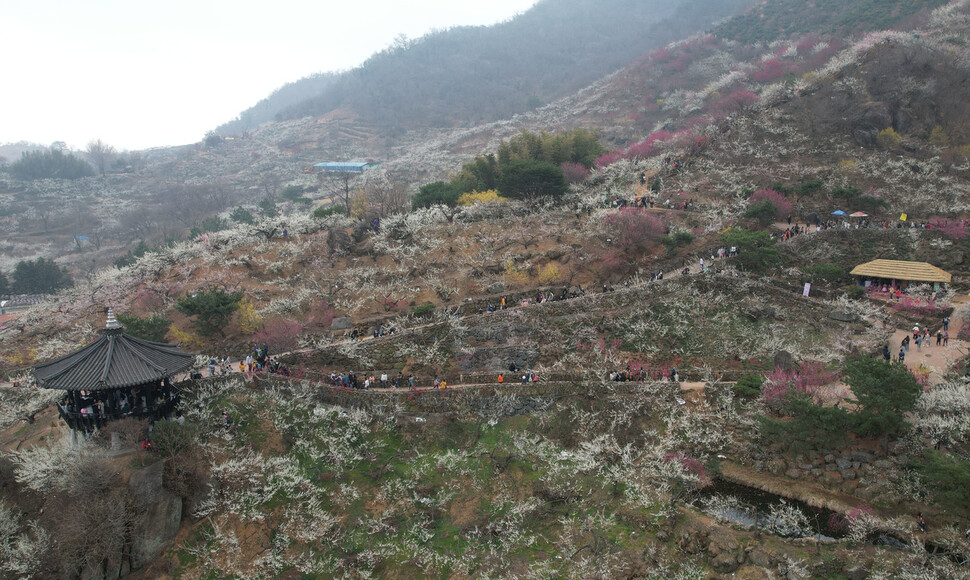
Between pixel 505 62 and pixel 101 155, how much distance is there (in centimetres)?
8127

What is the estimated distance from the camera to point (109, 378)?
18.9 metres

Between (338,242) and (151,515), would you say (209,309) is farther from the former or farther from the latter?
(151,515)

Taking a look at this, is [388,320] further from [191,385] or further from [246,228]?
[246,228]

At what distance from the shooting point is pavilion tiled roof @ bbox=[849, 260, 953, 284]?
94.8ft

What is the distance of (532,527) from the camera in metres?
19.0

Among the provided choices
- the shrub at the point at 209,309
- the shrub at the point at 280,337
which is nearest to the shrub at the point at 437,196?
the shrub at the point at 280,337

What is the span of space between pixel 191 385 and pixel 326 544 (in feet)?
31.3

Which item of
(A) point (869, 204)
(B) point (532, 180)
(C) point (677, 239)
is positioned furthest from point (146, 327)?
(A) point (869, 204)

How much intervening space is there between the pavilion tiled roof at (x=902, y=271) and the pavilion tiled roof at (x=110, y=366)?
33.3m

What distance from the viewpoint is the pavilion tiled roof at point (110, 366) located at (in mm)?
18734

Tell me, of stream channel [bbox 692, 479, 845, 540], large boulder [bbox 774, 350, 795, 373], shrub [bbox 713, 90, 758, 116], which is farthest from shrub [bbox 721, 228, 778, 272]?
shrub [bbox 713, 90, 758, 116]

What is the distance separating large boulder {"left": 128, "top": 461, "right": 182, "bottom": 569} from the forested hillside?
9121 centimetres

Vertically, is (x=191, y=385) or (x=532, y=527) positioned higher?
(x=191, y=385)

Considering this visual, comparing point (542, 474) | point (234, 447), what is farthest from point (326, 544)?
point (542, 474)
